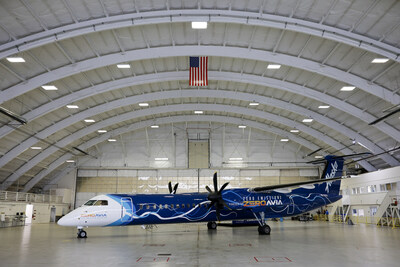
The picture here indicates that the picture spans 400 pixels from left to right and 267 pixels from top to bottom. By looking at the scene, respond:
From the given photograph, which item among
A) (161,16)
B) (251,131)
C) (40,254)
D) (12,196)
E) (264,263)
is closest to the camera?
(264,263)

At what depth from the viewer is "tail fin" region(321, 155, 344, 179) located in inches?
1038

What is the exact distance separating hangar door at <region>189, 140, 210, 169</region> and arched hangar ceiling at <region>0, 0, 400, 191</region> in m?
13.8

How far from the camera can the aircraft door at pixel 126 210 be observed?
63.5ft

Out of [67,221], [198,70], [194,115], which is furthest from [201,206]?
[194,115]

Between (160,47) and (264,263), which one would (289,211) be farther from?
(160,47)

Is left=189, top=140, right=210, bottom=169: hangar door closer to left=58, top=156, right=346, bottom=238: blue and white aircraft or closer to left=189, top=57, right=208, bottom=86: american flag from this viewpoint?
left=58, top=156, right=346, bottom=238: blue and white aircraft

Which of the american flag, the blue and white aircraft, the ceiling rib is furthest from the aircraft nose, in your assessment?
the american flag

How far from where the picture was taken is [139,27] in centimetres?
2039

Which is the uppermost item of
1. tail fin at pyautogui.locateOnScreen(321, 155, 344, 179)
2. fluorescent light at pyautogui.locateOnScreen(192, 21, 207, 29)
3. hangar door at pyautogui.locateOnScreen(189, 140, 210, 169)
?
fluorescent light at pyautogui.locateOnScreen(192, 21, 207, 29)

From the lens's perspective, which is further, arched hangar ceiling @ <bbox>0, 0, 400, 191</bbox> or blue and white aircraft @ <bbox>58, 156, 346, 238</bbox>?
blue and white aircraft @ <bbox>58, 156, 346, 238</bbox>

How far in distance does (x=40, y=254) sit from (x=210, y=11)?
15320 mm

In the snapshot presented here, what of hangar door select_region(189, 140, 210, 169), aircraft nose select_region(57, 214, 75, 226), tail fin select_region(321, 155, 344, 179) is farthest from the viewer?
hangar door select_region(189, 140, 210, 169)

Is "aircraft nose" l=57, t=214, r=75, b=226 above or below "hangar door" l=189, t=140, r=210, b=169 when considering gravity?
below

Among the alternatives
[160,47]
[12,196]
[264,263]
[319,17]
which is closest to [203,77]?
[160,47]
